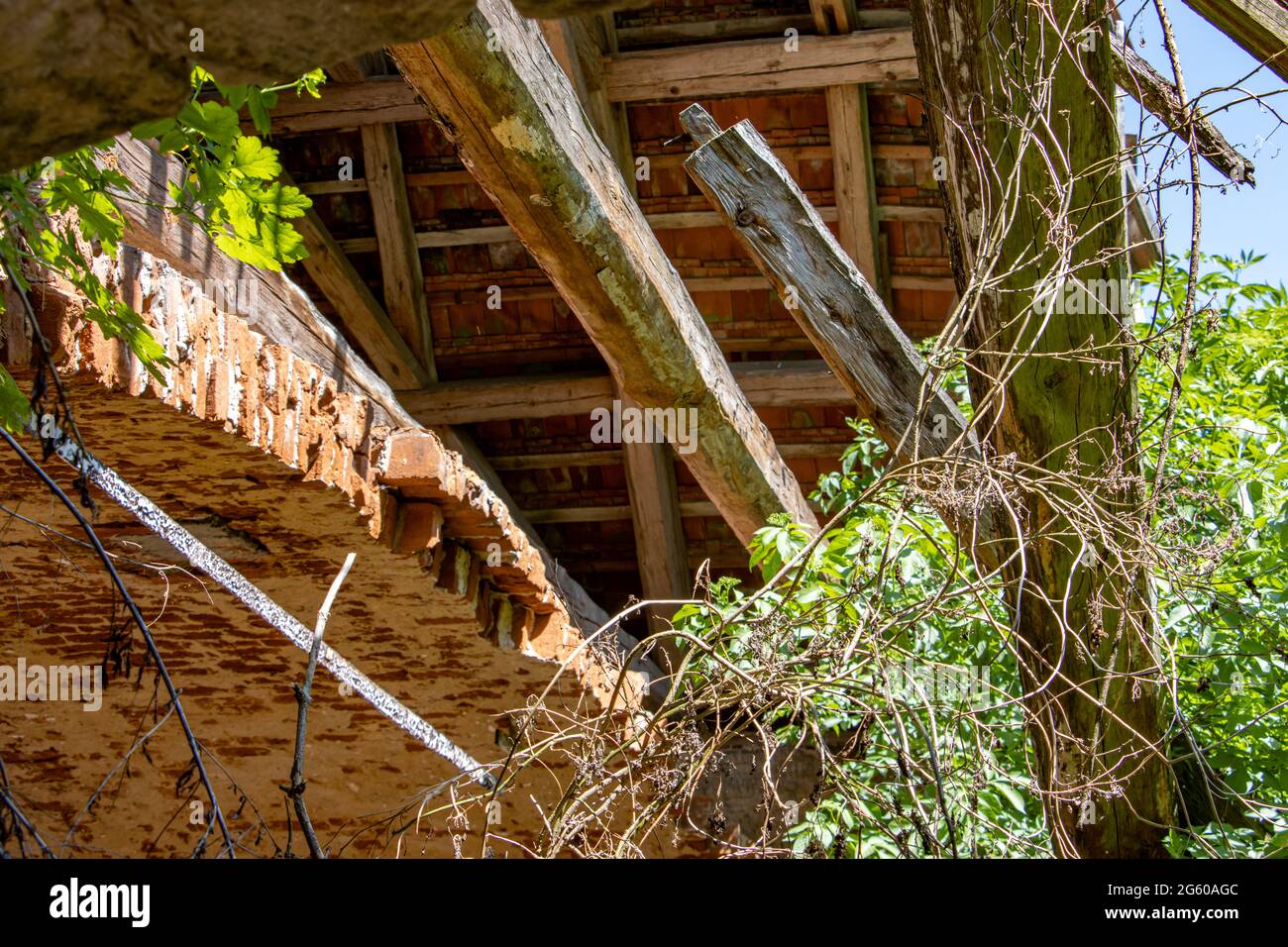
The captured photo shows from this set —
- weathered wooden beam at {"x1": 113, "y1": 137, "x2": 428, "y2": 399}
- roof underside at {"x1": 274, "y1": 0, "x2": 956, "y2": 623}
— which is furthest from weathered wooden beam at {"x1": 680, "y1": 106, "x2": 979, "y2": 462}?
roof underside at {"x1": 274, "y1": 0, "x2": 956, "y2": 623}

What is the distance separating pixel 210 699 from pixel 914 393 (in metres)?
2.61

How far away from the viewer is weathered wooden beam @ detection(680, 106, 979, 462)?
8.64ft

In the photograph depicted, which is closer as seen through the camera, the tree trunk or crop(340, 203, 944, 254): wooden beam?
the tree trunk

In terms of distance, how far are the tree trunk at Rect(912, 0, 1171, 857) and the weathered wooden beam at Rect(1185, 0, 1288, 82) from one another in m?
0.46

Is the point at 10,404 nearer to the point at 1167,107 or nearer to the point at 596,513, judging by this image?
the point at 1167,107

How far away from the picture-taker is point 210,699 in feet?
12.6

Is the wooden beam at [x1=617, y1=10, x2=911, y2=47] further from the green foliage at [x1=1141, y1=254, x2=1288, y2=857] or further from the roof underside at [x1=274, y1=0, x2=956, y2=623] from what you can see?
the green foliage at [x1=1141, y1=254, x2=1288, y2=857]

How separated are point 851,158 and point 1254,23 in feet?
9.24

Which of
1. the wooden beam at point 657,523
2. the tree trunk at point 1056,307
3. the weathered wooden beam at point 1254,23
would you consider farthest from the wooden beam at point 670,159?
the tree trunk at point 1056,307

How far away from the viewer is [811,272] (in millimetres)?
2656
